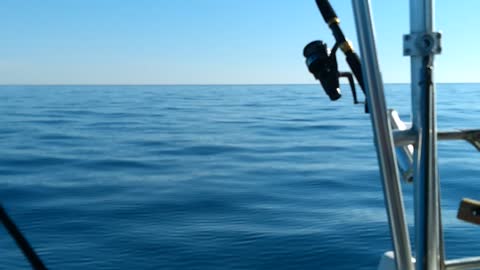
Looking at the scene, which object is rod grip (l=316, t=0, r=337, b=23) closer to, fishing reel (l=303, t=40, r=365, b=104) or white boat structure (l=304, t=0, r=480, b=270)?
fishing reel (l=303, t=40, r=365, b=104)

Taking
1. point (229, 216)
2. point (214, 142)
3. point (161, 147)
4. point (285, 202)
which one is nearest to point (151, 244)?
point (229, 216)

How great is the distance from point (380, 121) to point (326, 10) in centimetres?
38

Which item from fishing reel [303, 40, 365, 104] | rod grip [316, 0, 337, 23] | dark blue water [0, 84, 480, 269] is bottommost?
dark blue water [0, 84, 480, 269]

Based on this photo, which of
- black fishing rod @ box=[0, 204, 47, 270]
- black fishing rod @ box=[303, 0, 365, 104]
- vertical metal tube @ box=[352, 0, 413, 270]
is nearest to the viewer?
black fishing rod @ box=[0, 204, 47, 270]

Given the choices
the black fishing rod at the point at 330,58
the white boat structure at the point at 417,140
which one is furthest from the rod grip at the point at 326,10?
the white boat structure at the point at 417,140

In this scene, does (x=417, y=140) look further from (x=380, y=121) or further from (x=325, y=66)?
(x=325, y=66)

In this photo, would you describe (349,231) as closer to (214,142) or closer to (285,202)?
(285,202)

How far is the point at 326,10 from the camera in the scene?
4.85 feet

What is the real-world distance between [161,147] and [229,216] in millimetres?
6742

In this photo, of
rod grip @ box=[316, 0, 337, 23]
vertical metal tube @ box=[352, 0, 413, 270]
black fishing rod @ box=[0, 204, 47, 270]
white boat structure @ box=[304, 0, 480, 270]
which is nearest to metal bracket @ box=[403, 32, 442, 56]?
white boat structure @ box=[304, 0, 480, 270]

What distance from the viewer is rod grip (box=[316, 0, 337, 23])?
148 cm

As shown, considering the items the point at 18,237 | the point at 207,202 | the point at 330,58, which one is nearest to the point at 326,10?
the point at 330,58

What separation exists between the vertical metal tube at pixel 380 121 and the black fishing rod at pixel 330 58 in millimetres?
197

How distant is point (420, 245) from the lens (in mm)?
1254
